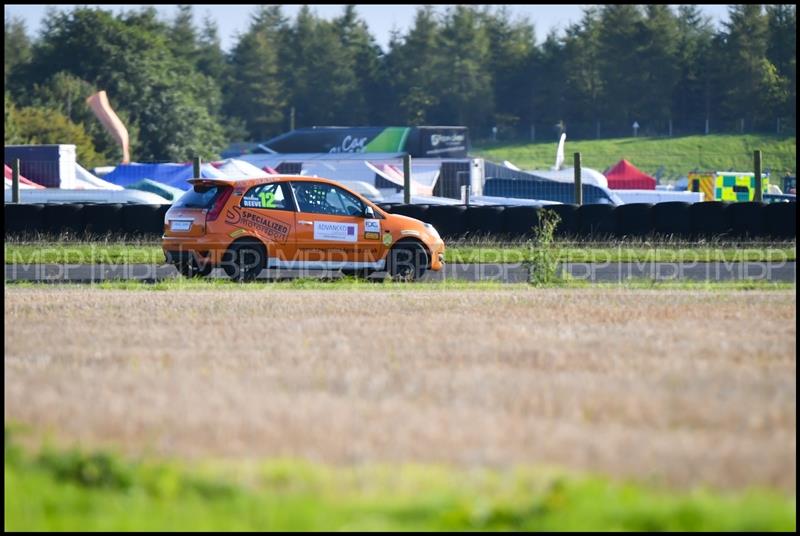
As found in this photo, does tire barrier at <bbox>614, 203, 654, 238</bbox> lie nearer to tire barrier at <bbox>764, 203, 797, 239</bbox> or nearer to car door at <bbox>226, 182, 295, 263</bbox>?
tire barrier at <bbox>764, 203, 797, 239</bbox>

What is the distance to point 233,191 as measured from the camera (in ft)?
51.4

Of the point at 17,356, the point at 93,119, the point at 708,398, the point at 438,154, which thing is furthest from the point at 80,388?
the point at 93,119

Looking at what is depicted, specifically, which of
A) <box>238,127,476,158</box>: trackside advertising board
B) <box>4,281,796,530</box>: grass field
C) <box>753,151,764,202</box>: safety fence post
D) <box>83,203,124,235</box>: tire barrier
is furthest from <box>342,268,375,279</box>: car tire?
<box>238,127,476,158</box>: trackside advertising board

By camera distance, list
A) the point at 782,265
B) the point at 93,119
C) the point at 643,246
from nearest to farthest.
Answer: the point at 782,265, the point at 643,246, the point at 93,119

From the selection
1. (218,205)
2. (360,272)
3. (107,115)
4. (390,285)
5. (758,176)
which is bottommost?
(390,285)

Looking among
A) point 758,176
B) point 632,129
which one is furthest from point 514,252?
point 632,129

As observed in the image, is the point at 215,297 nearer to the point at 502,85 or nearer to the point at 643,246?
the point at 643,246

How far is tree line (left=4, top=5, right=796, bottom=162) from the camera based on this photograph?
87875mm

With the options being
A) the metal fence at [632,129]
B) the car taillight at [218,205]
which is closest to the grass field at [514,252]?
the car taillight at [218,205]

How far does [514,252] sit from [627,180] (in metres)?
34.9

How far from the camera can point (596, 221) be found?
69.0ft

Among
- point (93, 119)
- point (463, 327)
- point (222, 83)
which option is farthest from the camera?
point (222, 83)

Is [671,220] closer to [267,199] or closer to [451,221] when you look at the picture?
[451,221]

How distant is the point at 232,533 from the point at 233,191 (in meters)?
11.2
